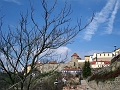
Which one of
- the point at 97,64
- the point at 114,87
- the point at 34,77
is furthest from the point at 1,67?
the point at 97,64

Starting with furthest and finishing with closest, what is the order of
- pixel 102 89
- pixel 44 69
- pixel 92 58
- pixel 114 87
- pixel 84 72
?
pixel 92 58, pixel 84 72, pixel 102 89, pixel 114 87, pixel 44 69

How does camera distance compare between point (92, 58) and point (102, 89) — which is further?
point (92, 58)

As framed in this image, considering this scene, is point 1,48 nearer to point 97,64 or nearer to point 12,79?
point 12,79

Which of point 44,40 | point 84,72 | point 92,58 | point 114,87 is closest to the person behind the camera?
point 44,40

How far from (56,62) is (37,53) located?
1037 mm

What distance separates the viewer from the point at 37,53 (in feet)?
15.2

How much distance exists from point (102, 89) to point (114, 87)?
4.62 m

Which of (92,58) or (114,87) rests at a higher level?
(92,58)

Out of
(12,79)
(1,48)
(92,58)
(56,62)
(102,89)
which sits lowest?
(102,89)

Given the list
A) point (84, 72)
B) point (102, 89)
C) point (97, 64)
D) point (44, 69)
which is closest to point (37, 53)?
point (44, 69)

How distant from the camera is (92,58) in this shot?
77812 millimetres

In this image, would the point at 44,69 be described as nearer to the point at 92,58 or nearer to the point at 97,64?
the point at 97,64

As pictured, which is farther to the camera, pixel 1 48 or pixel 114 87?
pixel 114 87

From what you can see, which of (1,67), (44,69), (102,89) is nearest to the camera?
(1,67)
